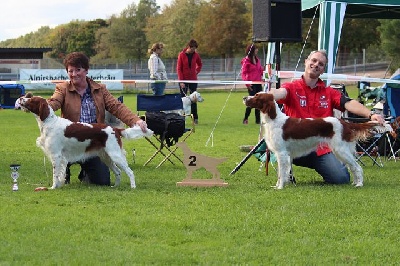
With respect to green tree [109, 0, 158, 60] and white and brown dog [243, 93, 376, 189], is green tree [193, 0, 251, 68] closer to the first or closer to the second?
green tree [109, 0, 158, 60]

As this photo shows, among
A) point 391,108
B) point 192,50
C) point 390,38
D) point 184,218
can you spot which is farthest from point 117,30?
point 184,218

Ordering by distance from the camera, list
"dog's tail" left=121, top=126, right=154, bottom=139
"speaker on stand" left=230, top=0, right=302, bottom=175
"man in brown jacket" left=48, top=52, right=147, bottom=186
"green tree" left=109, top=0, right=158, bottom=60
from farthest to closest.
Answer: "green tree" left=109, top=0, right=158, bottom=60 < "speaker on stand" left=230, top=0, right=302, bottom=175 < "man in brown jacket" left=48, top=52, right=147, bottom=186 < "dog's tail" left=121, top=126, right=154, bottom=139

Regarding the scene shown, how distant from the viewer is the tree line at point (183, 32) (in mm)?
46531

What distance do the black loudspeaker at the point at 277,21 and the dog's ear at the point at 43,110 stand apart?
2.41 m

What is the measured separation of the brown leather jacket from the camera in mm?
6820

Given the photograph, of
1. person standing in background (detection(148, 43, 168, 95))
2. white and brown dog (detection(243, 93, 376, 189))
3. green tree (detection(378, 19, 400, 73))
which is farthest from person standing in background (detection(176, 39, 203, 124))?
green tree (detection(378, 19, 400, 73))

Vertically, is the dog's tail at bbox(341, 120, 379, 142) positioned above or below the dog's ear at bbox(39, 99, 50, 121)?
below

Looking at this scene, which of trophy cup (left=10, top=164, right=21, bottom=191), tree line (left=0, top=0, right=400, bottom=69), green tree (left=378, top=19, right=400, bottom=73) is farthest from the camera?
tree line (left=0, top=0, right=400, bottom=69)

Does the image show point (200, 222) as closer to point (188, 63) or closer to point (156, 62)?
point (156, 62)

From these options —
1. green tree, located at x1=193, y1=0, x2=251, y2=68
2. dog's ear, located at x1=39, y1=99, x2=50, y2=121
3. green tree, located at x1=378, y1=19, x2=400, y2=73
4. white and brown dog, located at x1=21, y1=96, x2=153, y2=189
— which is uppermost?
green tree, located at x1=193, y1=0, x2=251, y2=68

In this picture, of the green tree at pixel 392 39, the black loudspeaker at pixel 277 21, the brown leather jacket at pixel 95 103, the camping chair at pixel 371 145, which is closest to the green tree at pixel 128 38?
the green tree at pixel 392 39

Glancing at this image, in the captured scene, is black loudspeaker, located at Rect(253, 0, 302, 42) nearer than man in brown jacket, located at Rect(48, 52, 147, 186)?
No

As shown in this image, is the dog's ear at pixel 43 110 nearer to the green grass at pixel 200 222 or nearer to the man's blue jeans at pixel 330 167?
the green grass at pixel 200 222

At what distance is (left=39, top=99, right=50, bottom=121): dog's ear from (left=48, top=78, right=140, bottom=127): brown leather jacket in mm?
227
